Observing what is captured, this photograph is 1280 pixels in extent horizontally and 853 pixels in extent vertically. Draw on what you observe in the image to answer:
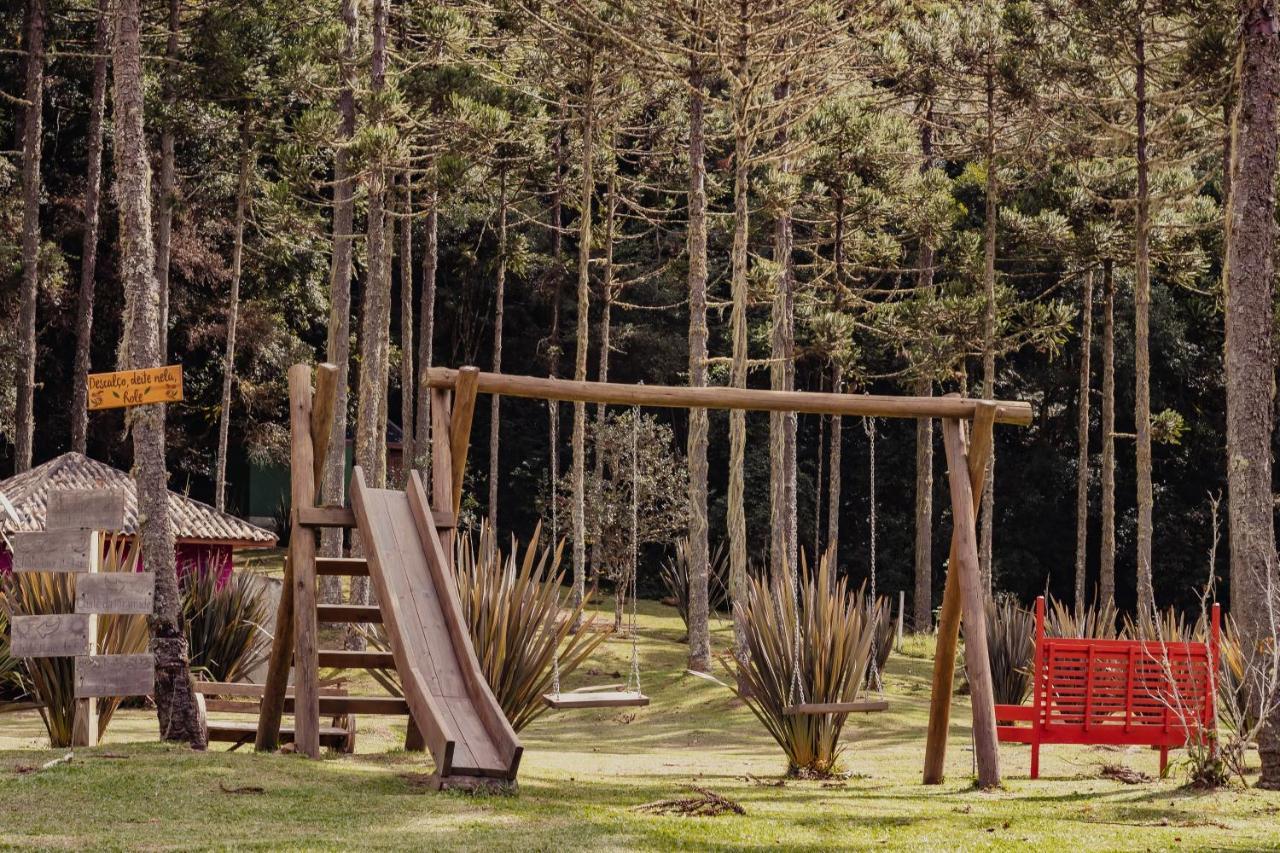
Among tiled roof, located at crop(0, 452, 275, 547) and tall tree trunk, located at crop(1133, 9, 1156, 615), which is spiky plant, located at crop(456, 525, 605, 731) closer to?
tiled roof, located at crop(0, 452, 275, 547)

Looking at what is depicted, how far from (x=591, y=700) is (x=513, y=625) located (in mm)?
802

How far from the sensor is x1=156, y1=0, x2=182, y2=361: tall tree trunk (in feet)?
74.0

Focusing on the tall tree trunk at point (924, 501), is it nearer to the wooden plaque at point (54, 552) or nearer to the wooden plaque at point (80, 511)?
the wooden plaque at point (80, 511)

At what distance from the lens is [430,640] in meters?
7.02

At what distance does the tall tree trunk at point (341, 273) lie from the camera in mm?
18750

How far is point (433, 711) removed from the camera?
21.1ft

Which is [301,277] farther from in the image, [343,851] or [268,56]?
[343,851]

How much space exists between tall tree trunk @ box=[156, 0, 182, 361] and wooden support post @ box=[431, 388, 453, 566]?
15.2 meters

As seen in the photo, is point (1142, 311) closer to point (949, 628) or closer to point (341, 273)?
point (341, 273)

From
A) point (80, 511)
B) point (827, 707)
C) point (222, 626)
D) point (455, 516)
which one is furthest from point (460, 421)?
point (222, 626)

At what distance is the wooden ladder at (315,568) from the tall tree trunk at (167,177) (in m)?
15.1

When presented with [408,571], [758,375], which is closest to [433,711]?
[408,571]

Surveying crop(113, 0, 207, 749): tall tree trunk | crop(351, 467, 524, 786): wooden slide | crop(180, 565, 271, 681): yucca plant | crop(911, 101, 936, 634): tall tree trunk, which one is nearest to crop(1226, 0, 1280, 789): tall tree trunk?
crop(351, 467, 524, 786): wooden slide

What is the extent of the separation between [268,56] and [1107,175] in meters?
13.1
